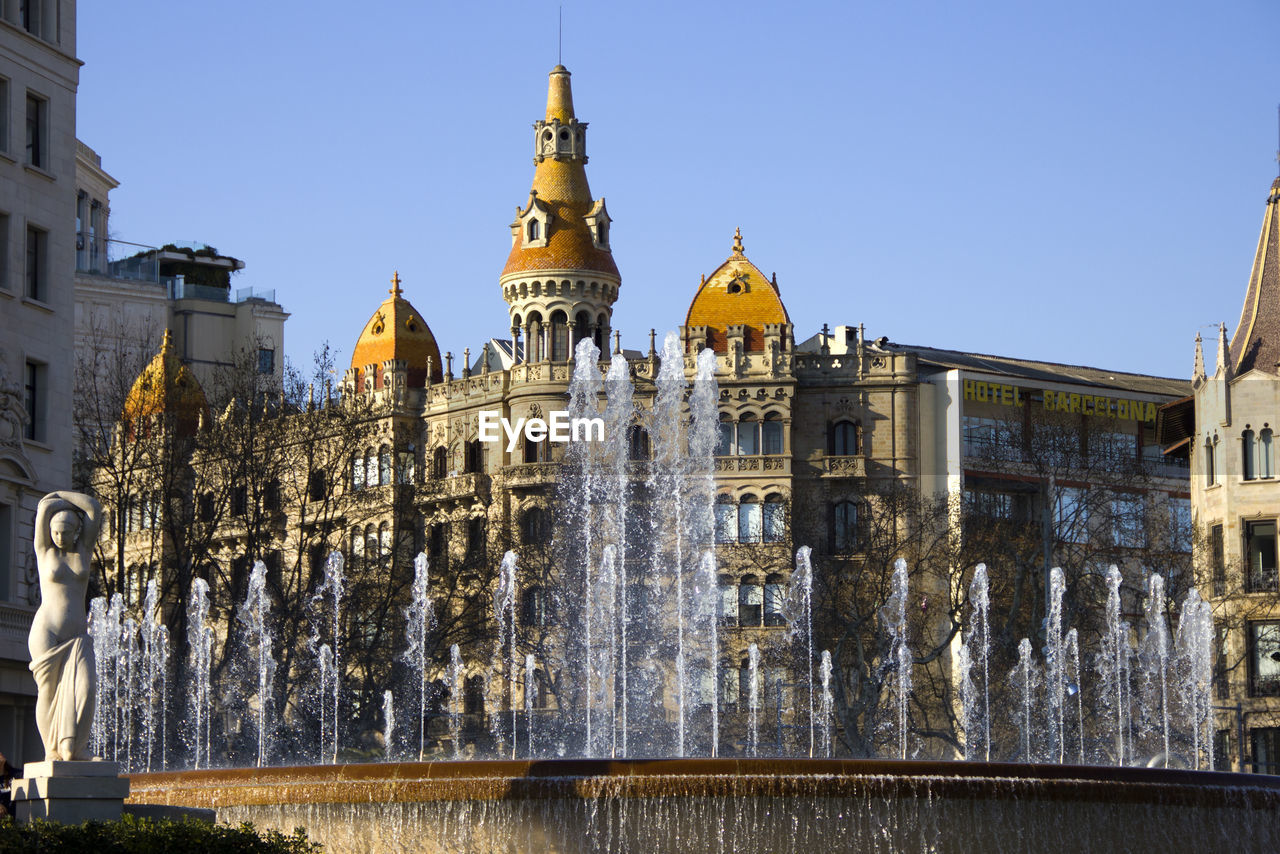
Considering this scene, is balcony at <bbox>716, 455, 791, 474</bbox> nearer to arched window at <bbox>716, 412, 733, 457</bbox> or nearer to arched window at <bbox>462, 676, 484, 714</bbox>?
arched window at <bbox>716, 412, 733, 457</bbox>

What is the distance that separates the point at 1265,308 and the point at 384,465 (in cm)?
4085

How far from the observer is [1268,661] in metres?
66.6

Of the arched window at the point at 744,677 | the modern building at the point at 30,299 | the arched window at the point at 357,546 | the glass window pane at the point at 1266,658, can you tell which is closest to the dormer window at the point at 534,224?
the arched window at the point at 357,546

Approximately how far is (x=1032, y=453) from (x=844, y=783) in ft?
221

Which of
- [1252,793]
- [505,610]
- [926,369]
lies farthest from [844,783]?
[926,369]

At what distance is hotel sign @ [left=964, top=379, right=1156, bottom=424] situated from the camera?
9406 cm

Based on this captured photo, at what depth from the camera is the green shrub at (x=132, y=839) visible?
18.9 meters

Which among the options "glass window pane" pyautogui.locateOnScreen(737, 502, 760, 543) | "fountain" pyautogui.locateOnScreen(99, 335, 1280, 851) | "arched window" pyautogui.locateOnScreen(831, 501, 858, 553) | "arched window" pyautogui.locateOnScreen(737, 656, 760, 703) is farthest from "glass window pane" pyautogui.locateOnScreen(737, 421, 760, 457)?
"arched window" pyautogui.locateOnScreen(737, 656, 760, 703)

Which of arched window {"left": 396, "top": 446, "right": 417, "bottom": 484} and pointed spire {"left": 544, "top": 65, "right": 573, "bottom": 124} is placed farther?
pointed spire {"left": 544, "top": 65, "right": 573, "bottom": 124}

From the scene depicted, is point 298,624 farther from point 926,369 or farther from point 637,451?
point 926,369

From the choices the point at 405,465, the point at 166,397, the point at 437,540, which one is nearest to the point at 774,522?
the point at 437,540

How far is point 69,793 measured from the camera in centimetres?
2103

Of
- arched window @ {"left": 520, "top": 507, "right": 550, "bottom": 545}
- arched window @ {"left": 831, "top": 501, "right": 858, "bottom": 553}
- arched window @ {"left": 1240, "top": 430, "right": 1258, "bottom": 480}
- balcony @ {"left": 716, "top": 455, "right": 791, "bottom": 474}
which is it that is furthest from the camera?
balcony @ {"left": 716, "top": 455, "right": 791, "bottom": 474}

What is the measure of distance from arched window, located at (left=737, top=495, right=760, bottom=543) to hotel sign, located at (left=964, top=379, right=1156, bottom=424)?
34.2 ft
